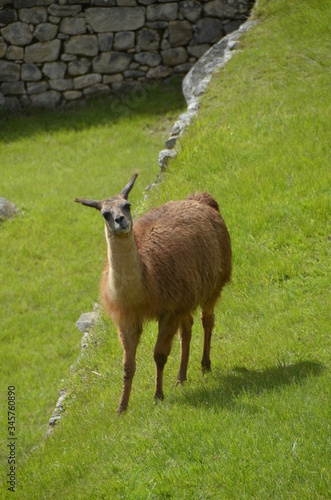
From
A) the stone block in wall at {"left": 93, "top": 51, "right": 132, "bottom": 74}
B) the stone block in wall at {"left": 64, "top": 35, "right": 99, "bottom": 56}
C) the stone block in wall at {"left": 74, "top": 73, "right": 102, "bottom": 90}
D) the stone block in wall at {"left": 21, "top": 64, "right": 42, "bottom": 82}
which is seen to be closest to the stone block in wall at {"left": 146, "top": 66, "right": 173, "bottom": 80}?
the stone block in wall at {"left": 93, "top": 51, "right": 132, "bottom": 74}

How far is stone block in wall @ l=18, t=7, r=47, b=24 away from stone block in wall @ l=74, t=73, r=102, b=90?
138 centimetres

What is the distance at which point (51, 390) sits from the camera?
8.80m

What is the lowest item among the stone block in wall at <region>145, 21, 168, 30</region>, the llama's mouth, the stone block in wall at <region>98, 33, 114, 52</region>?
the stone block in wall at <region>98, 33, 114, 52</region>

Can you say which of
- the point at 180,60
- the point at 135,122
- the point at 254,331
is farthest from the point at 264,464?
the point at 180,60

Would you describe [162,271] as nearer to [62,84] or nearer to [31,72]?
[62,84]

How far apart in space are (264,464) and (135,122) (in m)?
12.1

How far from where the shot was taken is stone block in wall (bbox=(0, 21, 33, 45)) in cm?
1655

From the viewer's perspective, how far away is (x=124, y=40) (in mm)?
16625

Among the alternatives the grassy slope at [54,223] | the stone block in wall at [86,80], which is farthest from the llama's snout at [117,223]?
the stone block in wall at [86,80]

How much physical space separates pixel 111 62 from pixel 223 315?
10.5 metres

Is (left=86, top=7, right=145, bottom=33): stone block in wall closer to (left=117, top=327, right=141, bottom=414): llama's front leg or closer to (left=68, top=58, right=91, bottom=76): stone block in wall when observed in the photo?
(left=68, top=58, right=91, bottom=76): stone block in wall

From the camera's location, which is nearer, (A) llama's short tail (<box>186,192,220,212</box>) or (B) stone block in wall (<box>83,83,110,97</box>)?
(A) llama's short tail (<box>186,192,220,212</box>)

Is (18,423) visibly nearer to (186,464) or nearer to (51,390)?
(51,390)

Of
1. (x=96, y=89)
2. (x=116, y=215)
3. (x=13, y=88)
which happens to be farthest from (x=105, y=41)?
(x=116, y=215)
